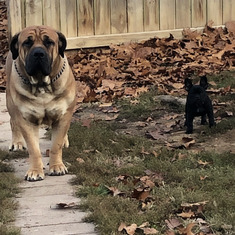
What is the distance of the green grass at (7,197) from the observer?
14.5ft

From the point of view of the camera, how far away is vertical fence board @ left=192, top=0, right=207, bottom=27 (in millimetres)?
12188

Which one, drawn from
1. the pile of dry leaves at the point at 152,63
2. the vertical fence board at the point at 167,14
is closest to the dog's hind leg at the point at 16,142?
the pile of dry leaves at the point at 152,63

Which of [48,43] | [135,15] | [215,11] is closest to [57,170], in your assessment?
[48,43]

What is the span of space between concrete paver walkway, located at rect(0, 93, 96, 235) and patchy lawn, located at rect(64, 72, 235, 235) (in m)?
0.11

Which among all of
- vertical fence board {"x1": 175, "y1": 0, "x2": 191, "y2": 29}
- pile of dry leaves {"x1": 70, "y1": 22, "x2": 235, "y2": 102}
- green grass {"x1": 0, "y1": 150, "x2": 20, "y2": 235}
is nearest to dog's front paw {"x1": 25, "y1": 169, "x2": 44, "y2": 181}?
green grass {"x1": 0, "y1": 150, "x2": 20, "y2": 235}

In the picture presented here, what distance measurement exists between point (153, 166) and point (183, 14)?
6.76m

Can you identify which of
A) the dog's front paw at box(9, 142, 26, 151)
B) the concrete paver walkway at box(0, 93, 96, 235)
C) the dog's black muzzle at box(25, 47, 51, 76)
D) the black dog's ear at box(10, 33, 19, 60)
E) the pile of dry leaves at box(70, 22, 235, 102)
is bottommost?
the concrete paver walkway at box(0, 93, 96, 235)

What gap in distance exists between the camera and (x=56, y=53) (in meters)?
5.96

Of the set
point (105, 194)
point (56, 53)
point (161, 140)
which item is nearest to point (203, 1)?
point (161, 140)

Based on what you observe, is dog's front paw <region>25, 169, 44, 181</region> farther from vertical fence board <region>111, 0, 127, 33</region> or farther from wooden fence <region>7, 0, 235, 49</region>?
vertical fence board <region>111, 0, 127, 33</region>

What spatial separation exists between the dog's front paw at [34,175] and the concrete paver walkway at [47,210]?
5 centimetres

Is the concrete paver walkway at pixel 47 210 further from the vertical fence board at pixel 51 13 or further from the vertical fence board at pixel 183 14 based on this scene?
the vertical fence board at pixel 183 14

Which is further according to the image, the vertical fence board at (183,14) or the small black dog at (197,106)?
the vertical fence board at (183,14)

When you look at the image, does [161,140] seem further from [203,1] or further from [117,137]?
[203,1]
